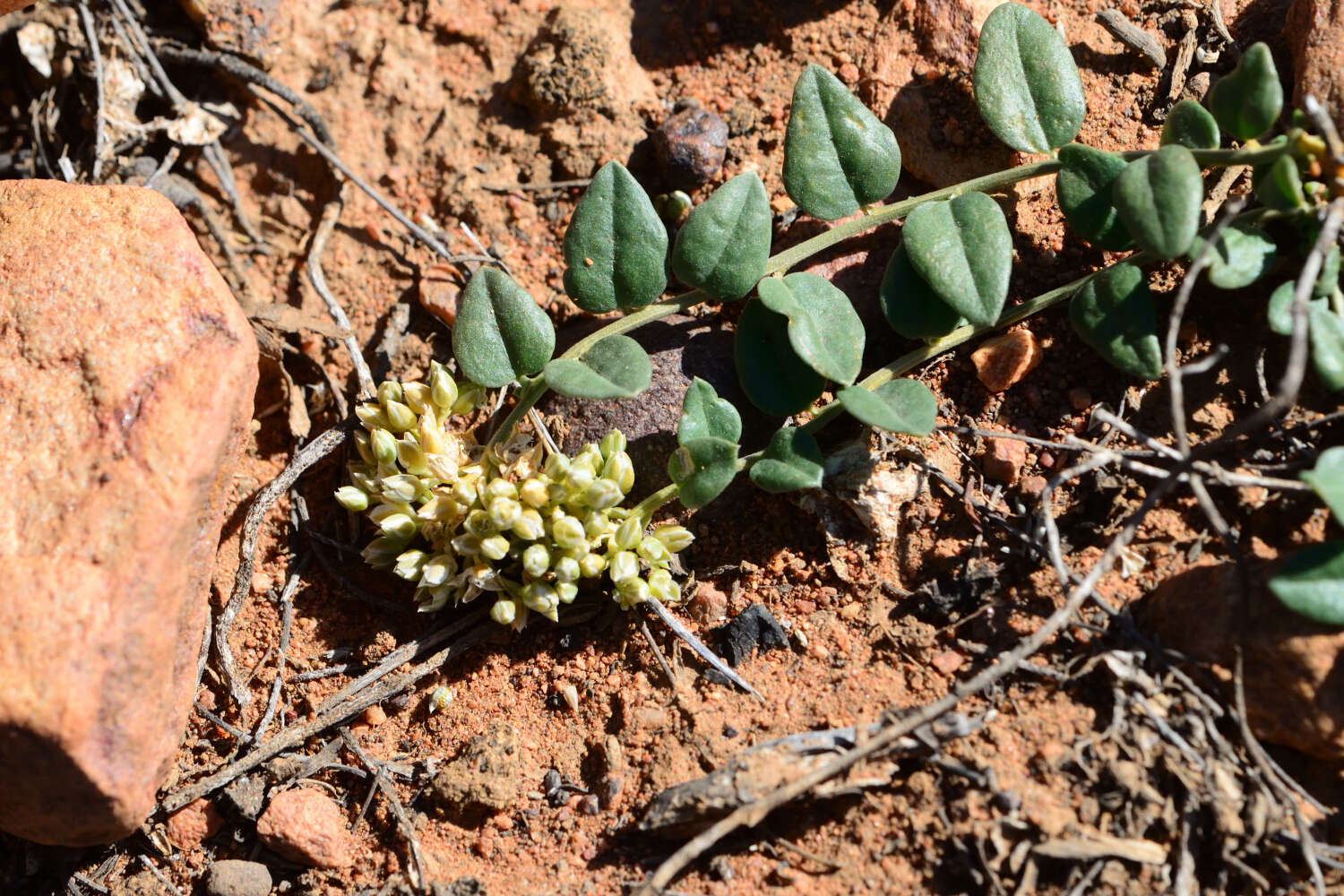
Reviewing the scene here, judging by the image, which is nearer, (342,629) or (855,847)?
(855,847)

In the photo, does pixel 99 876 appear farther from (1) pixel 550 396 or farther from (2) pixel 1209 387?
(2) pixel 1209 387

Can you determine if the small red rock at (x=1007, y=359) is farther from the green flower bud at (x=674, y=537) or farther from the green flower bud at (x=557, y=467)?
the green flower bud at (x=557, y=467)

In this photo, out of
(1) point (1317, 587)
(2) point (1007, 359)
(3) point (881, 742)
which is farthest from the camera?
(2) point (1007, 359)

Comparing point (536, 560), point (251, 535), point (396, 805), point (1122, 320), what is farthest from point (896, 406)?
point (251, 535)

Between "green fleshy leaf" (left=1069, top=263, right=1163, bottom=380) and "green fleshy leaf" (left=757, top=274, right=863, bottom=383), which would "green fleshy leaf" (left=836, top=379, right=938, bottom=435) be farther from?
"green fleshy leaf" (left=1069, top=263, right=1163, bottom=380)

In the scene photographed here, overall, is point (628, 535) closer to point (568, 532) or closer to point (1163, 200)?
point (568, 532)

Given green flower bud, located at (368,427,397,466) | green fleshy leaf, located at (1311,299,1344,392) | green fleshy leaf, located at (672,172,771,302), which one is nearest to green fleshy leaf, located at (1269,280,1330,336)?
green fleshy leaf, located at (1311,299,1344,392)

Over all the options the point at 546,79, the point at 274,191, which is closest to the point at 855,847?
the point at 546,79
